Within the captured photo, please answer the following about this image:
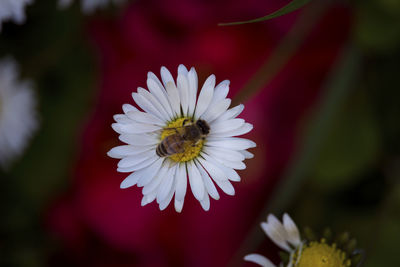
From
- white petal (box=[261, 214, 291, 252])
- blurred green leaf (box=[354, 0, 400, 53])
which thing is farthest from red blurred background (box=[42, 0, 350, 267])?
white petal (box=[261, 214, 291, 252])

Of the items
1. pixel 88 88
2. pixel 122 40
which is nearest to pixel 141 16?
pixel 122 40

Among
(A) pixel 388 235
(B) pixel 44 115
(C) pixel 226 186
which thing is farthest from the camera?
(B) pixel 44 115

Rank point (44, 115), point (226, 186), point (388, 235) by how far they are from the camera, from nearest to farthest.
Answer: point (226, 186) → point (388, 235) → point (44, 115)

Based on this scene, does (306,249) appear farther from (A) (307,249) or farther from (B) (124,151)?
(B) (124,151)

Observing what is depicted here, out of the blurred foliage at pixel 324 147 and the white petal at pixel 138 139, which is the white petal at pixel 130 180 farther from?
the blurred foliage at pixel 324 147

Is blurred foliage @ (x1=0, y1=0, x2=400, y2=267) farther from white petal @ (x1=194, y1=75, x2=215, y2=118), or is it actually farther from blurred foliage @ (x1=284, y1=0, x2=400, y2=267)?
white petal @ (x1=194, y1=75, x2=215, y2=118)

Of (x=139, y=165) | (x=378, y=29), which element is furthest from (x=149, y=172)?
(x=378, y=29)

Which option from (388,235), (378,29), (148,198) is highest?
(378,29)

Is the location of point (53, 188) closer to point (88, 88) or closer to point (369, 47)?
point (88, 88)
